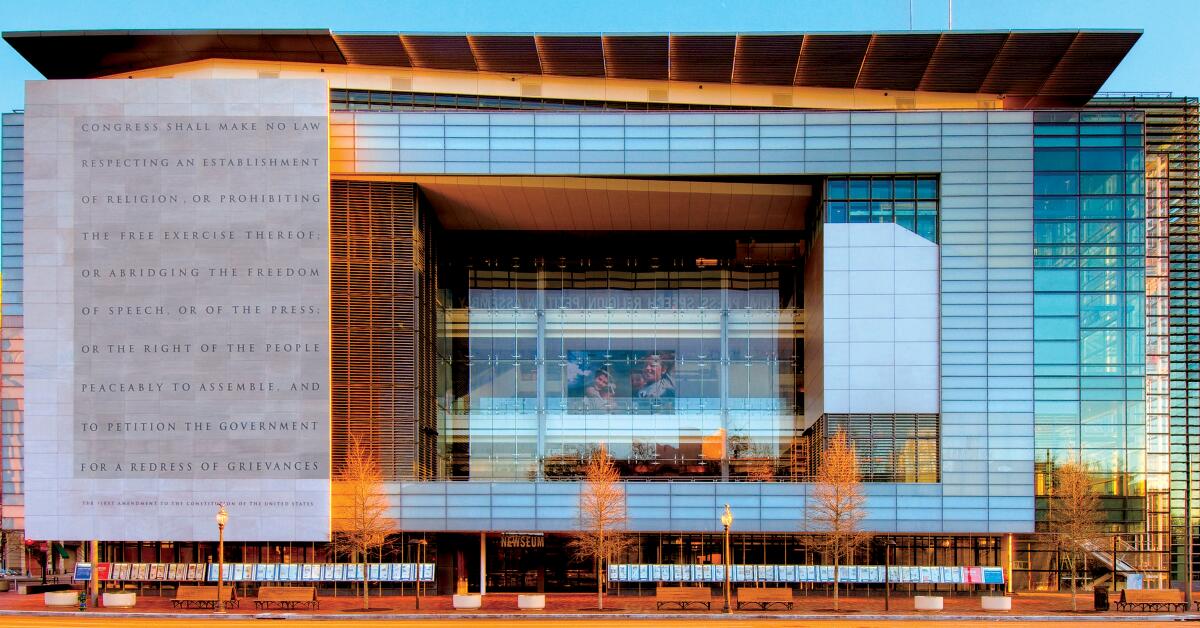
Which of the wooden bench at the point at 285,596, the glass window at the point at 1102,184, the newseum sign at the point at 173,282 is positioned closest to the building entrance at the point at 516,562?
the wooden bench at the point at 285,596

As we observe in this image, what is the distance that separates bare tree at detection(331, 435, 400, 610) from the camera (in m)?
41.6

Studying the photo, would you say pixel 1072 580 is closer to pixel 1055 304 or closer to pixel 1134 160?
pixel 1055 304

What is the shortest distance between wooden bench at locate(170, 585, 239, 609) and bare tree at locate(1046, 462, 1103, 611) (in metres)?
32.9

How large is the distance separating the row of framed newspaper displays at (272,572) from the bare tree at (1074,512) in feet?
85.4

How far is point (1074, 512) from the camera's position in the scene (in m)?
41.8

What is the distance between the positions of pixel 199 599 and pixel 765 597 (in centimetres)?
2128

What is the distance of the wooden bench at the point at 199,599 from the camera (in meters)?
39.6

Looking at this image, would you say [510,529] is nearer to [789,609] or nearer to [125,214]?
[789,609]

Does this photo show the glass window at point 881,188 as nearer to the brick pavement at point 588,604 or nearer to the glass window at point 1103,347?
the glass window at point 1103,347

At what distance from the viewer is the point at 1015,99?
47.8 metres

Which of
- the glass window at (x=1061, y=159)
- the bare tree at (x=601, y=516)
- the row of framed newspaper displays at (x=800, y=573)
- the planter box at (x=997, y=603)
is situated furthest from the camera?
the row of framed newspaper displays at (x=800, y=573)

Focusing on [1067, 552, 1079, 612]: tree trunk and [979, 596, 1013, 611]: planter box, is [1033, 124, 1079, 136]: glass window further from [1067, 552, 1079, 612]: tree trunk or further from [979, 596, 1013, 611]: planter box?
[979, 596, 1013, 611]: planter box

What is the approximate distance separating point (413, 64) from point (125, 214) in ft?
45.6

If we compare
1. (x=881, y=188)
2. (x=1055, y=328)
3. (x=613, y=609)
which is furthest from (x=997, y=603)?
(x=881, y=188)
